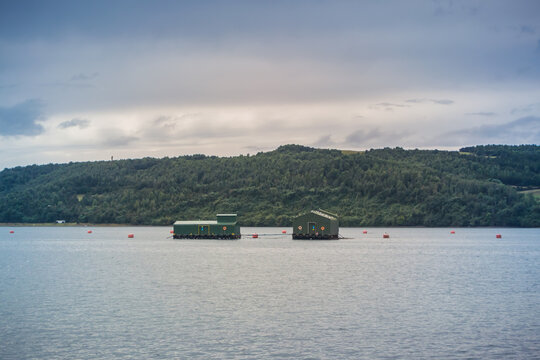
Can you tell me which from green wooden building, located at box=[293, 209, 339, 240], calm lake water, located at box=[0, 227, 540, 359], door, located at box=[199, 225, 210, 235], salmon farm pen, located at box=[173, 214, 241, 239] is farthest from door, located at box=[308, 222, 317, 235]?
calm lake water, located at box=[0, 227, 540, 359]

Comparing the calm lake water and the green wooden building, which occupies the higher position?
the green wooden building

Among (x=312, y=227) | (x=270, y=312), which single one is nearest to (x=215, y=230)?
(x=312, y=227)

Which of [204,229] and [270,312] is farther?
[204,229]

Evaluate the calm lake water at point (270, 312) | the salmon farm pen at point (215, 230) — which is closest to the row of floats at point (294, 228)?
the salmon farm pen at point (215, 230)

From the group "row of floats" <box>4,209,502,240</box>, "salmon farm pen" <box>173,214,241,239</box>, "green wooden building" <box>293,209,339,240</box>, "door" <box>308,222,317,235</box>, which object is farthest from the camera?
"salmon farm pen" <box>173,214,241,239</box>

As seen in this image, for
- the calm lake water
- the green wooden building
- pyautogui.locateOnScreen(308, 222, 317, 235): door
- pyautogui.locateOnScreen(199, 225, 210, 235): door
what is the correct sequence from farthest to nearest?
pyautogui.locateOnScreen(199, 225, 210, 235): door
pyautogui.locateOnScreen(308, 222, 317, 235): door
the green wooden building
the calm lake water

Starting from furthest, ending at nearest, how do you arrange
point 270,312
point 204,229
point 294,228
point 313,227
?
point 204,229
point 313,227
point 294,228
point 270,312

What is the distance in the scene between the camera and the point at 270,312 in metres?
43.7

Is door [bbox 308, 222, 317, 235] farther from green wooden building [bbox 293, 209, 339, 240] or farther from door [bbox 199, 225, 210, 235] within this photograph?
door [bbox 199, 225, 210, 235]

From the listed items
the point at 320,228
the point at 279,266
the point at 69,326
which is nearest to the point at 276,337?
the point at 69,326

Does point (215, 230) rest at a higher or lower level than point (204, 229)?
lower

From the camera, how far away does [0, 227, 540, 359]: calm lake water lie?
3228 centimetres

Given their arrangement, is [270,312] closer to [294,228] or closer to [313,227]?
[294,228]

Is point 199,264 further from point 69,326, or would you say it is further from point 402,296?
point 69,326
